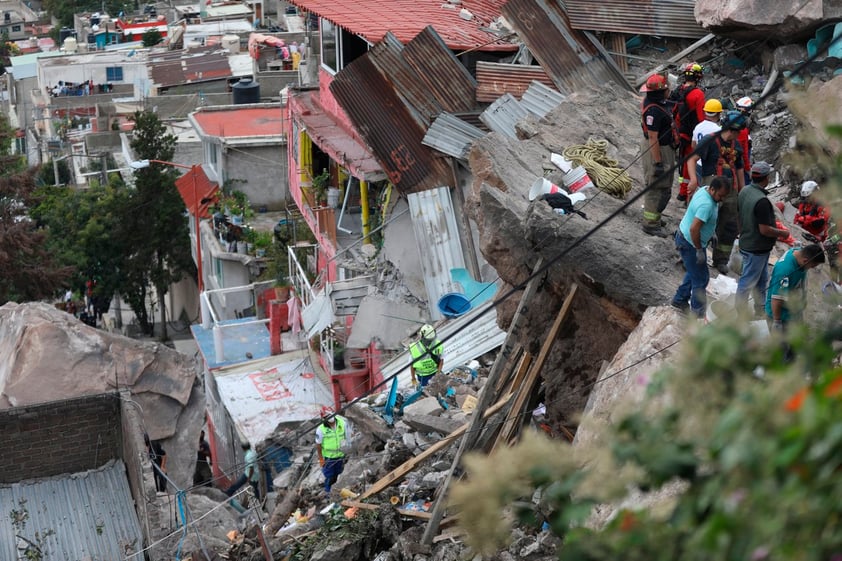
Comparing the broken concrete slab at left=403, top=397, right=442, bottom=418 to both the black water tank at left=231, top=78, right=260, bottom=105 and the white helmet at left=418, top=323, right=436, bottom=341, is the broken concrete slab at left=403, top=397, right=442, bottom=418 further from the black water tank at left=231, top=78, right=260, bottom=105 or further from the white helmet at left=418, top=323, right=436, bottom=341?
the black water tank at left=231, top=78, right=260, bottom=105

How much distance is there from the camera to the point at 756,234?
27.2 ft

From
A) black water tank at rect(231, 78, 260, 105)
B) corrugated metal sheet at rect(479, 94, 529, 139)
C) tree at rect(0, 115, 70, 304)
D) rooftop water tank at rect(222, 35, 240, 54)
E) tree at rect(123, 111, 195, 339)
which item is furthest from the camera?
rooftop water tank at rect(222, 35, 240, 54)

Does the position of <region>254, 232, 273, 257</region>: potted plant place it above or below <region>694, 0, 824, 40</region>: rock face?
below

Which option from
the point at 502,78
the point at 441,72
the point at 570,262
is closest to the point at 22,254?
the point at 441,72

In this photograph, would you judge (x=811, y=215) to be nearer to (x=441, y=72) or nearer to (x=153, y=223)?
(x=441, y=72)

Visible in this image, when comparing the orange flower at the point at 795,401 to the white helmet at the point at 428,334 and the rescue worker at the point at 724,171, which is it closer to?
the rescue worker at the point at 724,171

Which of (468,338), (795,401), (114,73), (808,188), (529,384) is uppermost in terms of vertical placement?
(795,401)

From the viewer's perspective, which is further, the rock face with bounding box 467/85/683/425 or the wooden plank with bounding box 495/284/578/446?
the wooden plank with bounding box 495/284/578/446

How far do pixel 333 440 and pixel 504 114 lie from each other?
16.8ft

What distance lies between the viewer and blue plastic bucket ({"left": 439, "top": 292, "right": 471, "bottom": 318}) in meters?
15.9

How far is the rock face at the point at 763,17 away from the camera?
514 inches

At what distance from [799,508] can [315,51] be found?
25.5 m

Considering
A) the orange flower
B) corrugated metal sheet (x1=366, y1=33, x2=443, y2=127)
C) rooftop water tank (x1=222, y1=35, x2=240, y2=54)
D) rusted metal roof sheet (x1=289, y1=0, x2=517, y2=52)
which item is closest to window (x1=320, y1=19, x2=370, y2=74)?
rusted metal roof sheet (x1=289, y1=0, x2=517, y2=52)

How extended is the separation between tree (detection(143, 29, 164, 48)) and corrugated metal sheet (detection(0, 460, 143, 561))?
46.8m
